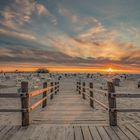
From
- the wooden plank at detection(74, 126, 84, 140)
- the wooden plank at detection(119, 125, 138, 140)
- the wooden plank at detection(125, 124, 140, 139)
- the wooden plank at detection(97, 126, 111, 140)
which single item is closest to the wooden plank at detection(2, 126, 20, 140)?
the wooden plank at detection(74, 126, 84, 140)

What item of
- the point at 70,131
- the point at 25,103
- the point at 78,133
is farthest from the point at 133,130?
the point at 25,103

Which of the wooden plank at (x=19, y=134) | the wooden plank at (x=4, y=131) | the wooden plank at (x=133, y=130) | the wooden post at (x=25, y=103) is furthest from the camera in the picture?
the wooden post at (x=25, y=103)

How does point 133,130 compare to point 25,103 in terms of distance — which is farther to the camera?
point 25,103

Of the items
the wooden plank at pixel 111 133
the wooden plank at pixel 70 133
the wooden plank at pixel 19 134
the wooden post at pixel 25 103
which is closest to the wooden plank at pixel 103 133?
the wooden plank at pixel 111 133

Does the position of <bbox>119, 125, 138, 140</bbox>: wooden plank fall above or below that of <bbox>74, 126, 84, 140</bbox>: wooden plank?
below

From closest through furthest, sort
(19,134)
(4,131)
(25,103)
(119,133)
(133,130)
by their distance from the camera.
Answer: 1. (19,134)
2. (119,133)
3. (4,131)
4. (133,130)
5. (25,103)

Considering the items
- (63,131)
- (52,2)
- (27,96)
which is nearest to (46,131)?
(63,131)

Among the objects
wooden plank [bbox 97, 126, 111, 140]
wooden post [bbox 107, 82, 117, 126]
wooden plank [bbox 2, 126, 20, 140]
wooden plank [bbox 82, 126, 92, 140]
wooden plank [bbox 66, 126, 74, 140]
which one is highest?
wooden post [bbox 107, 82, 117, 126]

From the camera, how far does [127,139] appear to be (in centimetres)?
459

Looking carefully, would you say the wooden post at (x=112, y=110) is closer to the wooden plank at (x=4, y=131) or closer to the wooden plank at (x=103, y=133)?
the wooden plank at (x=103, y=133)

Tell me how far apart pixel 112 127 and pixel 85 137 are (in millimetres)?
1401

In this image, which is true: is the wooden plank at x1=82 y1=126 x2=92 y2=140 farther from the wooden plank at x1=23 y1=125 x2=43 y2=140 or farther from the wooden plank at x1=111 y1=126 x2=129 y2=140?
the wooden plank at x1=23 y1=125 x2=43 y2=140

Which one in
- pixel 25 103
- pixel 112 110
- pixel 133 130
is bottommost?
pixel 133 130

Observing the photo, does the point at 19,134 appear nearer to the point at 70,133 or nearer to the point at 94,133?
the point at 70,133
